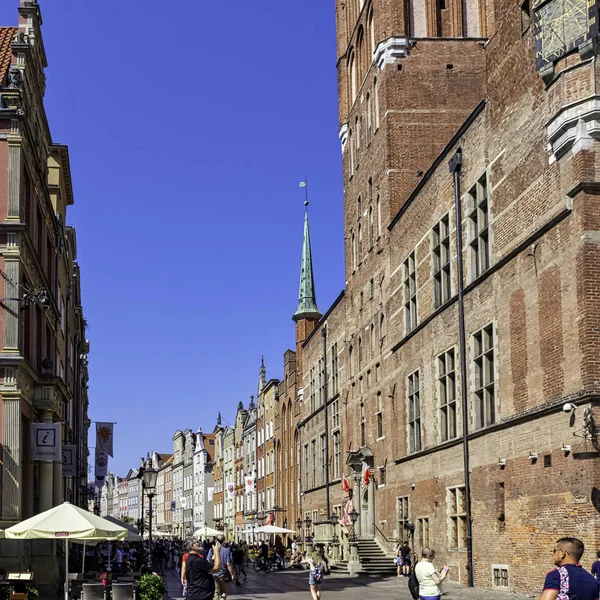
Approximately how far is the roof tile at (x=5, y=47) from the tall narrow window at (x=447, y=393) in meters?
16.3

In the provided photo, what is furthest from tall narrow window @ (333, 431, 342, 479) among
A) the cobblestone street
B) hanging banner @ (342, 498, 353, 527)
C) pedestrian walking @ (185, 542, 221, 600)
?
pedestrian walking @ (185, 542, 221, 600)

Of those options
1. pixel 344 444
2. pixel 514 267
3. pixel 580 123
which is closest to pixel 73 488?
pixel 344 444

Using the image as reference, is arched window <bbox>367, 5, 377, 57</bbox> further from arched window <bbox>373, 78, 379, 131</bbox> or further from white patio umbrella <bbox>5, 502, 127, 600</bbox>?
white patio umbrella <bbox>5, 502, 127, 600</bbox>

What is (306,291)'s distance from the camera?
7606 cm

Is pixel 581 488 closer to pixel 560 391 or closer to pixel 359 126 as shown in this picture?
pixel 560 391

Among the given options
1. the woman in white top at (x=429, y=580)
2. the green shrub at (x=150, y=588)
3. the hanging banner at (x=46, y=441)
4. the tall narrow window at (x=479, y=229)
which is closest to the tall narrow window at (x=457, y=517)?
the tall narrow window at (x=479, y=229)

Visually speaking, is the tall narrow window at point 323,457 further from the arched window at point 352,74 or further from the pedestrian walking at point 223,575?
the pedestrian walking at point 223,575

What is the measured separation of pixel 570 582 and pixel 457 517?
2459cm

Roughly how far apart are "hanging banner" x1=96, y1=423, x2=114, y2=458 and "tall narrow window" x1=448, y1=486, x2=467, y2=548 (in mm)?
25811

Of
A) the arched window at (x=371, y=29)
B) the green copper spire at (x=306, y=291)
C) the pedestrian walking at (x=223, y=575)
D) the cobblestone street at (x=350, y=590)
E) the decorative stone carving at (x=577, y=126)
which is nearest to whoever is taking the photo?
the decorative stone carving at (x=577, y=126)

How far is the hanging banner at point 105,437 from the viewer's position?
5403cm

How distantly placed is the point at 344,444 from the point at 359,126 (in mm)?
16962

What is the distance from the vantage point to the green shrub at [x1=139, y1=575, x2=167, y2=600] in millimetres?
21453

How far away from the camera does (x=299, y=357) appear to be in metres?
74.4
